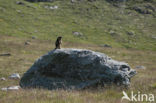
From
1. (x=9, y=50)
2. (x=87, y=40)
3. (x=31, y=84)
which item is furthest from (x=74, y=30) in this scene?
(x=31, y=84)

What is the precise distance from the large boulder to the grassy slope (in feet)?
189

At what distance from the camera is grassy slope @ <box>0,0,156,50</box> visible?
7944 centimetres

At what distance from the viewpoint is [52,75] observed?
15102 mm

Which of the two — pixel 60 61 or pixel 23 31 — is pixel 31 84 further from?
pixel 23 31

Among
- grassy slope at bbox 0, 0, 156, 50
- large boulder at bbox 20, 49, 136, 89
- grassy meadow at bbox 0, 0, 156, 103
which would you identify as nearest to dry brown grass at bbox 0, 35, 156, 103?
large boulder at bbox 20, 49, 136, 89

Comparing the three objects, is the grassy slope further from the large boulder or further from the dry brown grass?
the large boulder

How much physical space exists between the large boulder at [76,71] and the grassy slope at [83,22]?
189 feet

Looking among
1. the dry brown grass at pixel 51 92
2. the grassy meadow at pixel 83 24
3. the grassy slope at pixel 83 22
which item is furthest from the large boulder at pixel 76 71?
the grassy slope at pixel 83 22

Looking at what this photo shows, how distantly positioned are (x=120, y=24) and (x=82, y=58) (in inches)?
3565

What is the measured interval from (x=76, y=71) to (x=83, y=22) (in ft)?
285

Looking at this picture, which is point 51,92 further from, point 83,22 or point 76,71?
point 83,22

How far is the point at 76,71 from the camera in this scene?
1426 cm

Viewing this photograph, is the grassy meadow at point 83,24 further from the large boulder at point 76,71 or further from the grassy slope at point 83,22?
the large boulder at point 76,71

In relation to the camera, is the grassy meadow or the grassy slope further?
the grassy slope
